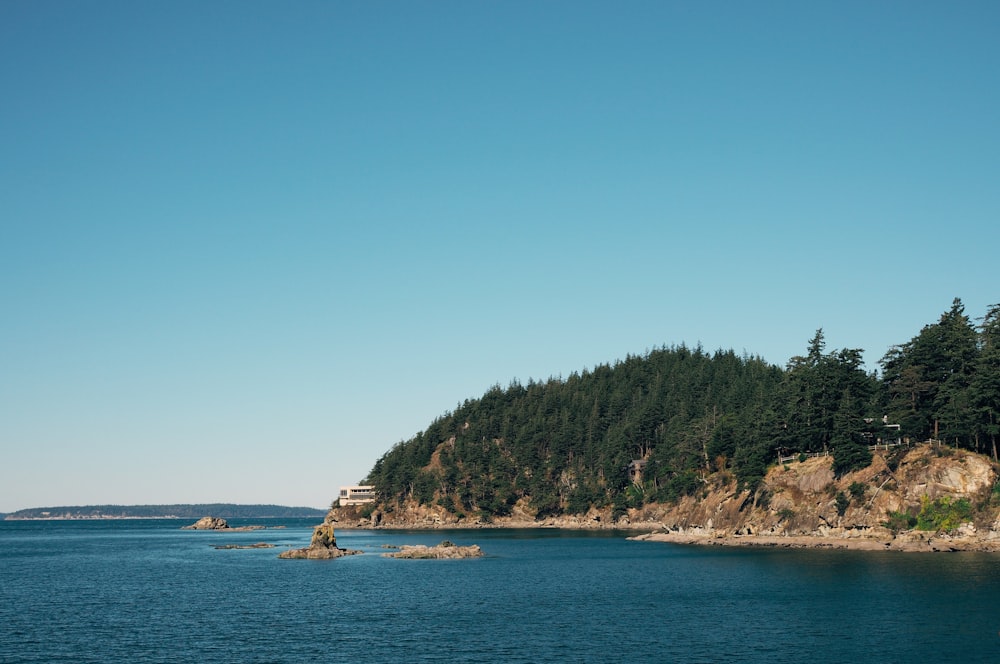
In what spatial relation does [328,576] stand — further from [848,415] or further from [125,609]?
[848,415]

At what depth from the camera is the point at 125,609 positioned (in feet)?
280

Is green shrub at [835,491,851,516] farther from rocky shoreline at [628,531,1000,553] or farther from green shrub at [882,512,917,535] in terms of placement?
green shrub at [882,512,917,535]

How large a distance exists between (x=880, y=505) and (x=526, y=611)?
3143 inches

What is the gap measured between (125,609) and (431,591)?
33073 millimetres

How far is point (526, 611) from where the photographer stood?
80.9 m

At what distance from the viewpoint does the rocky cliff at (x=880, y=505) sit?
123375mm

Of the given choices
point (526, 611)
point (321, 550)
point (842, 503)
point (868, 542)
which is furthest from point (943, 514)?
point (321, 550)

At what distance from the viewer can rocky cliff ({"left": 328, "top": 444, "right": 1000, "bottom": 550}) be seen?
123 meters

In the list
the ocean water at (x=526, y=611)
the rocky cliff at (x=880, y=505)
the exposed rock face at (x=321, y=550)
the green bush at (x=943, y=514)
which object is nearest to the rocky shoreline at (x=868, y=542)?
the rocky cliff at (x=880, y=505)

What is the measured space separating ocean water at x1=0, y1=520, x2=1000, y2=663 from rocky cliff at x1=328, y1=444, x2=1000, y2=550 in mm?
11030

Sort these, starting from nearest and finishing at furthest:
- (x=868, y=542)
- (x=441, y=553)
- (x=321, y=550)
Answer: (x=868, y=542)
(x=441, y=553)
(x=321, y=550)

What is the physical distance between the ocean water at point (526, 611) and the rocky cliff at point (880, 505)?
11.0 m

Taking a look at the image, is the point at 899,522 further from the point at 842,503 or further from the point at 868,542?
the point at 842,503

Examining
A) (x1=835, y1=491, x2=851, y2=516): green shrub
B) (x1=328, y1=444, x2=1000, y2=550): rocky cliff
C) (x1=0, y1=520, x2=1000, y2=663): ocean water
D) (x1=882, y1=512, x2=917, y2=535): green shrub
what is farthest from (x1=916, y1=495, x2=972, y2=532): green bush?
(x1=835, y1=491, x2=851, y2=516): green shrub
